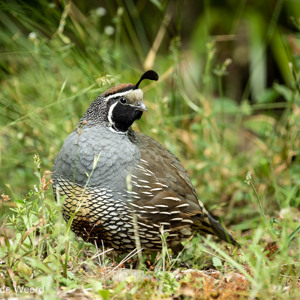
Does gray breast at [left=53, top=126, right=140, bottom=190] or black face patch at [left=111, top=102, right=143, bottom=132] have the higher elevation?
black face patch at [left=111, top=102, right=143, bottom=132]

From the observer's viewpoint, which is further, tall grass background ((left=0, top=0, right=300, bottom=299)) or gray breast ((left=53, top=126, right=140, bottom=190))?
tall grass background ((left=0, top=0, right=300, bottom=299))

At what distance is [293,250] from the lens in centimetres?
374

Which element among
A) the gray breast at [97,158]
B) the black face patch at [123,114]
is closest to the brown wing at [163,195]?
the gray breast at [97,158]

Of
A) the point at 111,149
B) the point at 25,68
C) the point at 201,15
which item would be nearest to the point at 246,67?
the point at 201,15

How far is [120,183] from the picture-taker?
3236mm

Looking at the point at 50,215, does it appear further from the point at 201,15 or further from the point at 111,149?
the point at 201,15

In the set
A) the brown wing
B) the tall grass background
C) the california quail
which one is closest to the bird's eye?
the california quail

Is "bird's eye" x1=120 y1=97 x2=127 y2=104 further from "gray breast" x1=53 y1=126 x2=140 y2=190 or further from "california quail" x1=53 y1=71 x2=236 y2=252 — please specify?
"gray breast" x1=53 y1=126 x2=140 y2=190

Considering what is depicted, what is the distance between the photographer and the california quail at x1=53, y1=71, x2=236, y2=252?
3203 millimetres

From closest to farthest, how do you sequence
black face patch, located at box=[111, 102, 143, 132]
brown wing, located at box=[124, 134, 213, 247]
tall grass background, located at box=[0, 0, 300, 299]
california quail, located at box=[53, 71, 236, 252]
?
california quail, located at box=[53, 71, 236, 252] < brown wing, located at box=[124, 134, 213, 247] < black face patch, located at box=[111, 102, 143, 132] < tall grass background, located at box=[0, 0, 300, 299]

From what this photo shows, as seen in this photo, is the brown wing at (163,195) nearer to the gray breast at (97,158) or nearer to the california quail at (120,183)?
the california quail at (120,183)

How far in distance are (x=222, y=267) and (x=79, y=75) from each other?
2518 mm

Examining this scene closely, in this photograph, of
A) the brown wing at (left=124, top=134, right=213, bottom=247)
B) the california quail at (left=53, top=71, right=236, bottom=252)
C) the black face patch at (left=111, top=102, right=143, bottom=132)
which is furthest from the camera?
the black face patch at (left=111, top=102, right=143, bottom=132)

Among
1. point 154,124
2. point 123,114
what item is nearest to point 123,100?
point 123,114
